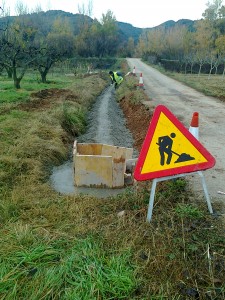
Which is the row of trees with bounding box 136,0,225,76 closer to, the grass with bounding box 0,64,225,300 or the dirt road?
the dirt road

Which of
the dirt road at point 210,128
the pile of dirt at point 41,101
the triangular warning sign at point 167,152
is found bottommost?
the pile of dirt at point 41,101

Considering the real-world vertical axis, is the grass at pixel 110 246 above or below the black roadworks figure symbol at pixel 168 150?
below

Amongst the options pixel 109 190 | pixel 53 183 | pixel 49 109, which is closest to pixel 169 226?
pixel 109 190

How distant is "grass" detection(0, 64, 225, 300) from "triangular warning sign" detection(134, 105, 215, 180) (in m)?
0.62

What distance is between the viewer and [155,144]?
3127 millimetres

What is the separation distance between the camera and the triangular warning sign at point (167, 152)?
308 centimetres

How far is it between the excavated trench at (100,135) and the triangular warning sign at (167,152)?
2.24 m

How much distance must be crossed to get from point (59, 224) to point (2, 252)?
2.68 ft

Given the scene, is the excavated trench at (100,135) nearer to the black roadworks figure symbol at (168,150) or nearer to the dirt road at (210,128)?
the dirt road at (210,128)

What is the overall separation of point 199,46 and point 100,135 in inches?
1494

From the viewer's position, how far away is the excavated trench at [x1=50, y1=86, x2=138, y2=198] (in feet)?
17.8

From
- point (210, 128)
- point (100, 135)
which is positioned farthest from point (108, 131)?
point (210, 128)

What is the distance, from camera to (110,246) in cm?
297

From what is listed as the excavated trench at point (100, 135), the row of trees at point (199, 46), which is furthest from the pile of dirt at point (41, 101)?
the row of trees at point (199, 46)
